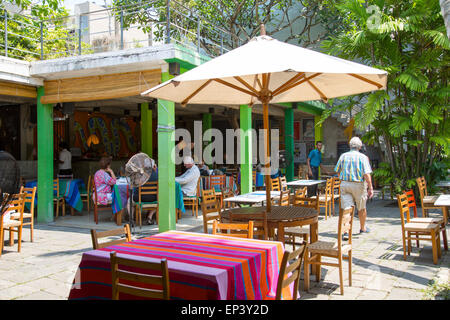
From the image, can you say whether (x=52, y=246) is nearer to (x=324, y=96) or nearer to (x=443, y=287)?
(x=324, y=96)

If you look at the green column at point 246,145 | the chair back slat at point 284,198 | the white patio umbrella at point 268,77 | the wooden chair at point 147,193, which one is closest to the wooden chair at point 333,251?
the white patio umbrella at point 268,77

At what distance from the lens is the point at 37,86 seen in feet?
28.5

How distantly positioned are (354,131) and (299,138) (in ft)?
10.7

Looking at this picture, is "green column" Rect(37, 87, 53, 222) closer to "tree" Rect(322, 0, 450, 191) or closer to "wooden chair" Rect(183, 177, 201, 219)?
"wooden chair" Rect(183, 177, 201, 219)

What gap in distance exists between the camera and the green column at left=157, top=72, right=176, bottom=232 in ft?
23.8

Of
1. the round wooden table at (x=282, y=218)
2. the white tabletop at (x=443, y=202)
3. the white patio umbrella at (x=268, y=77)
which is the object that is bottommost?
the round wooden table at (x=282, y=218)

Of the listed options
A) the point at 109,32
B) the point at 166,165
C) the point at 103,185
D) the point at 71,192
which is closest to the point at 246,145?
the point at 166,165

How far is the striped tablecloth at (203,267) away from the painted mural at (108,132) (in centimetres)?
1312

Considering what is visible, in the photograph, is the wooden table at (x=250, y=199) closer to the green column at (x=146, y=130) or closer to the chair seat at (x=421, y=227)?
the chair seat at (x=421, y=227)

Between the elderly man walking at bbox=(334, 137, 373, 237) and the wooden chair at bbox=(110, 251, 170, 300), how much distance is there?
458cm

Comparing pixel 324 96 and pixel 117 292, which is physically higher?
pixel 324 96

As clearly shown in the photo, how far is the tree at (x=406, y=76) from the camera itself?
886 cm

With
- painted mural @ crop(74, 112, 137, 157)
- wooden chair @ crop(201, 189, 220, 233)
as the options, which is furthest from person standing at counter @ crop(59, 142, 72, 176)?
wooden chair @ crop(201, 189, 220, 233)

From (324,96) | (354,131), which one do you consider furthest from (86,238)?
(354,131)
